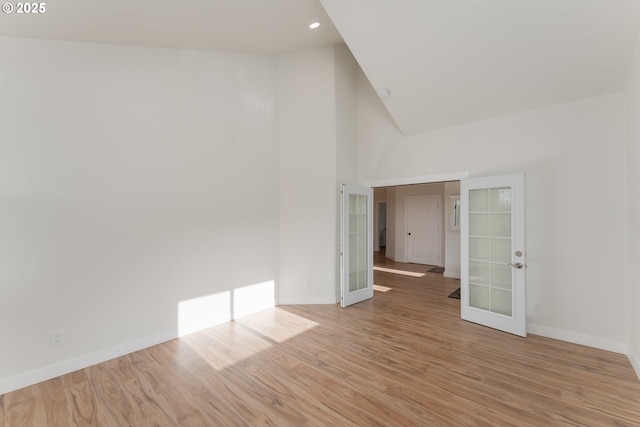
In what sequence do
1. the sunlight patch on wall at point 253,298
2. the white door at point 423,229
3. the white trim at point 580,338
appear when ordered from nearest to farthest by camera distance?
the white trim at point 580,338, the sunlight patch on wall at point 253,298, the white door at point 423,229

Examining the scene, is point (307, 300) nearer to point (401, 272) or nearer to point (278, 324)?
point (278, 324)

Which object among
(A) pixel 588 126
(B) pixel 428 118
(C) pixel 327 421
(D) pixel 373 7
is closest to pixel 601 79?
(A) pixel 588 126

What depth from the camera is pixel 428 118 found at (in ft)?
→ 13.8

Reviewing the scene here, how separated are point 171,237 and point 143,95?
68.0 inches

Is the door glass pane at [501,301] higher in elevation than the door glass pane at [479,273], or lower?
lower

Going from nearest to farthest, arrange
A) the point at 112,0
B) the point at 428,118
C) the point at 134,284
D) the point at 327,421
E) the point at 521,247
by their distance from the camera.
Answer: the point at 327,421
the point at 112,0
the point at 134,284
the point at 521,247
the point at 428,118

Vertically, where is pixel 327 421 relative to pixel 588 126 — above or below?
below

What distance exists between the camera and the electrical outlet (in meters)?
2.69

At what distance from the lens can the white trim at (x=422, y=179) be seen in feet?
13.6

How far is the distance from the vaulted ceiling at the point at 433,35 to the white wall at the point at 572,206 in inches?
9.8

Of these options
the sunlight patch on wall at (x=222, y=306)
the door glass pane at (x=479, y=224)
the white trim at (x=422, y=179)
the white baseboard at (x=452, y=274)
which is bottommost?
the white baseboard at (x=452, y=274)

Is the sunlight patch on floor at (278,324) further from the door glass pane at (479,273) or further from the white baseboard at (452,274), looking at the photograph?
the white baseboard at (452,274)

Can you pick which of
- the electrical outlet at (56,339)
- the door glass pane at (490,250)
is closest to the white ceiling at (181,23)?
the electrical outlet at (56,339)

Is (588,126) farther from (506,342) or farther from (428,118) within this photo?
(506,342)
